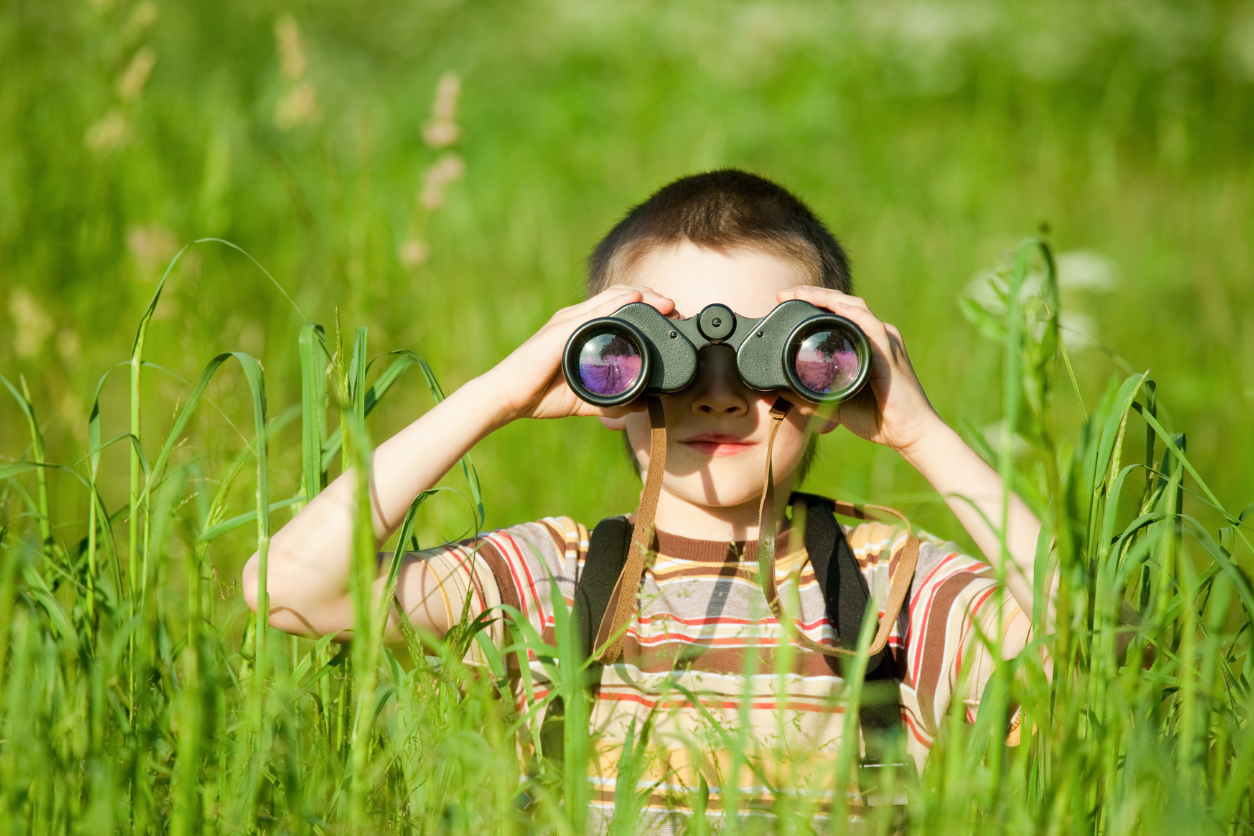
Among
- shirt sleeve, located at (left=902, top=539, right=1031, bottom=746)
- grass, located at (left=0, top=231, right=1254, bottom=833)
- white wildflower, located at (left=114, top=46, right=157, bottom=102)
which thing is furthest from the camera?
white wildflower, located at (left=114, top=46, right=157, bottom=102)

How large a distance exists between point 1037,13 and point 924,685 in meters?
6.68

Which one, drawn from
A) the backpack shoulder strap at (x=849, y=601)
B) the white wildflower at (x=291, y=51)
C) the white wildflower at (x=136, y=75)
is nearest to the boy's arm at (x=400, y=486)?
the backpack shoulder strap at (x=849, y=601)

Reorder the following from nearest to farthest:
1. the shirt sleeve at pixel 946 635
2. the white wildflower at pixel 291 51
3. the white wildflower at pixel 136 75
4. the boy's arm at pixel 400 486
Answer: the boy's arm at pixel 400 486 → the shirt sleeve at pixel 946 635 → the white wildflower at pixel 291 51 → the white wildflower at pixel 136 75

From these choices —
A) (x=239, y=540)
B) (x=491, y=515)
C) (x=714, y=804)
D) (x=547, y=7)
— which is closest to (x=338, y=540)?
(x=714, y=804)

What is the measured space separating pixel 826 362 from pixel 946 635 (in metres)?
0.48

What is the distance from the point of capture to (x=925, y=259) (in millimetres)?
4215

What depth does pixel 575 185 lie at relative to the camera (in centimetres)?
487

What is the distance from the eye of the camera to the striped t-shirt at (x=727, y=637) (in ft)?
5.27

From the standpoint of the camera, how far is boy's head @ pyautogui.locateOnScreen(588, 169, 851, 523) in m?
1.68

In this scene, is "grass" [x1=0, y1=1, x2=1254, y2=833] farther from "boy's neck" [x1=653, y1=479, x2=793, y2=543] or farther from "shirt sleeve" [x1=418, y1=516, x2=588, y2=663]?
"boy's neck" [x1=653, y1=479, x2=793, y2=543]

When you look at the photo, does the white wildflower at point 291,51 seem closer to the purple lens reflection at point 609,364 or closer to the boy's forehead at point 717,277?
the boy's forehead at point 717,277

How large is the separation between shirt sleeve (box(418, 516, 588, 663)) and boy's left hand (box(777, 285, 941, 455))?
479mm

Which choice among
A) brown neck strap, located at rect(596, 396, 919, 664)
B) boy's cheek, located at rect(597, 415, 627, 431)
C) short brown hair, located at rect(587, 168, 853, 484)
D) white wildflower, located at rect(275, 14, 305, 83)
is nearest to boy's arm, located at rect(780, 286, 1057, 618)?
brown neck strap, located at rect(596, 396, 919, 664)

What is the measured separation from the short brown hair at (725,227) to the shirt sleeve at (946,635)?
0.55 m
